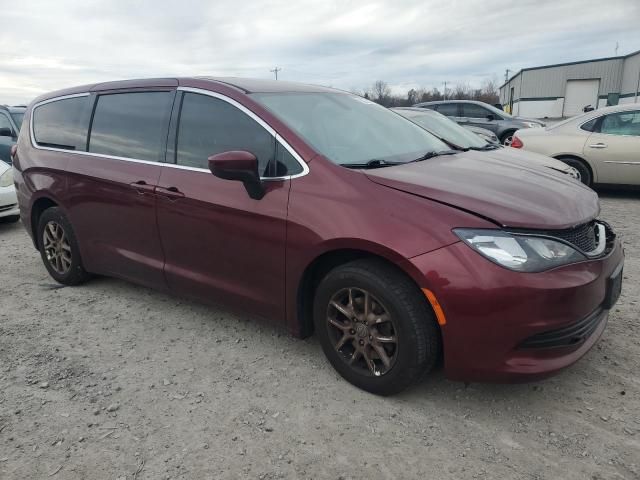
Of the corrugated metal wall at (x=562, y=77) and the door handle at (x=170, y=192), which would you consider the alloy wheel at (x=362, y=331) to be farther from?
the corrugated metal wall at (x=562, y=77)

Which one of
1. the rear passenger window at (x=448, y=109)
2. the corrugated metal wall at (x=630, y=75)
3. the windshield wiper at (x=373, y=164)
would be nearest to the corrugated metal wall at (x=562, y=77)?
the corrugated metal wall at (x=630, y=75)

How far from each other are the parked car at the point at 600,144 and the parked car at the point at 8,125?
9.04 meters

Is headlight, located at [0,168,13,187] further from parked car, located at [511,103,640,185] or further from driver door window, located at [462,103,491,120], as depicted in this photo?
driver door window, located at [462,103,491,120]

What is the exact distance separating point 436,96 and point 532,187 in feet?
228

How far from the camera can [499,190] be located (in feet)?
9.07

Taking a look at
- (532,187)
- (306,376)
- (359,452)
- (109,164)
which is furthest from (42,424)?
(532,187)

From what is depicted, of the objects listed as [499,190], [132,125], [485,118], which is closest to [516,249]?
[499,190]

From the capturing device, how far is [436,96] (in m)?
68.3

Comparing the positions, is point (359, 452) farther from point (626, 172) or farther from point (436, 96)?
point (436, 96)

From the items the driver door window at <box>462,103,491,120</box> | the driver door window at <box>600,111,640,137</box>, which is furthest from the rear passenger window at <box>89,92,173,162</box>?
the driver door window at <box>462,103,491,120</box>

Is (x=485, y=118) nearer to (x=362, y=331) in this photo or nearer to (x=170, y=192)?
(x=170, y=192)

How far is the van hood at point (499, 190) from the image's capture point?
99.5 inches

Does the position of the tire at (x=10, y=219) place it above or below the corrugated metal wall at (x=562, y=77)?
below

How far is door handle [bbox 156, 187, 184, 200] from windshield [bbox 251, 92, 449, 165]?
787 millimetres
